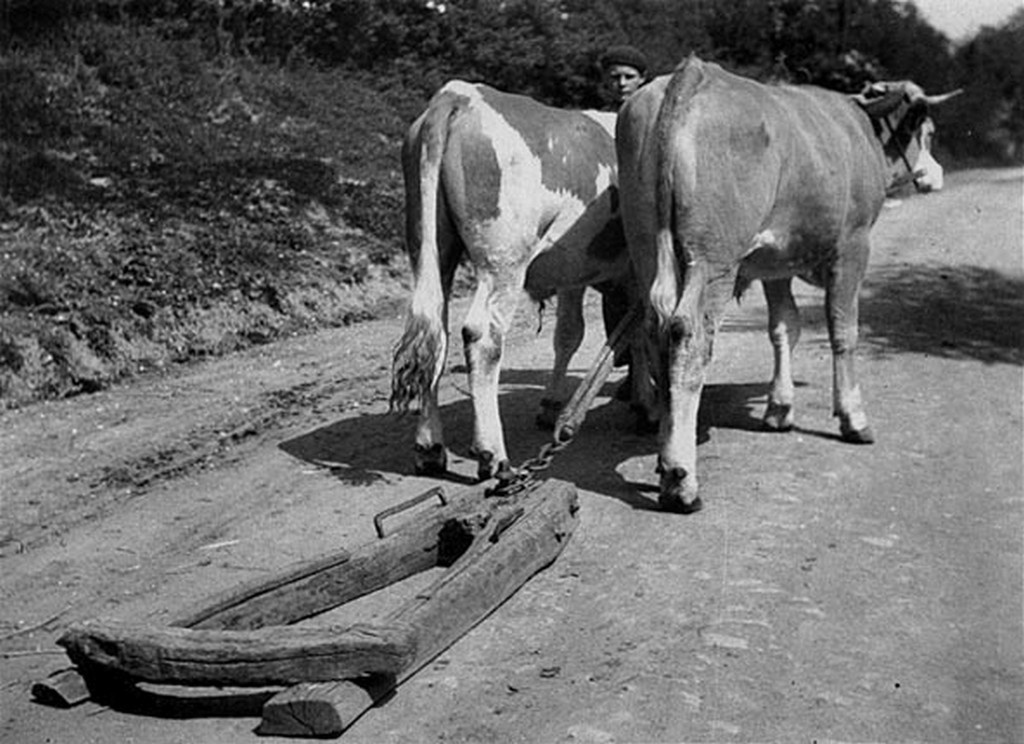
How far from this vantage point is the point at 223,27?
1834cm

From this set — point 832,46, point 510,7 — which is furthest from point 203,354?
point 832,46

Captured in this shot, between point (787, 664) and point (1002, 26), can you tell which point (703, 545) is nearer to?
point (787, 664)

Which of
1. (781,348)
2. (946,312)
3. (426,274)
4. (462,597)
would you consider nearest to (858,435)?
(781,348)

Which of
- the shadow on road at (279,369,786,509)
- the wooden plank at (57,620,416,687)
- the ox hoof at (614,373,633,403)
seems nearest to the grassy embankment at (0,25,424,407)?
the shadow on road at (279,369,786,509)

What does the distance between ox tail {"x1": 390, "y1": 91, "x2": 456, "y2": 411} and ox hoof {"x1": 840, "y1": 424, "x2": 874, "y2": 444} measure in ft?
8.34

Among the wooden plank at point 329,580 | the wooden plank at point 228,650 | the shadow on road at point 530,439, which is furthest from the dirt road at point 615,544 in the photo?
the wooden plank at point 329,580

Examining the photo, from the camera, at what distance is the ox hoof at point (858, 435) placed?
333 inches

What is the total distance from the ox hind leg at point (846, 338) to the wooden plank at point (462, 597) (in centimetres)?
244

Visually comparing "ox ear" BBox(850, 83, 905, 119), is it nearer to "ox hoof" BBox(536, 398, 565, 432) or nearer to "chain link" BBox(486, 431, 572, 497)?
"ox hoof" BBox(536, 398, 565, 432)

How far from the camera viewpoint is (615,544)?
672cm

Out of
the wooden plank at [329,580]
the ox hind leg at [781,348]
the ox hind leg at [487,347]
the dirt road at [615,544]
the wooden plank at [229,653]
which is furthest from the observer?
the ox hind leg at [781,348]

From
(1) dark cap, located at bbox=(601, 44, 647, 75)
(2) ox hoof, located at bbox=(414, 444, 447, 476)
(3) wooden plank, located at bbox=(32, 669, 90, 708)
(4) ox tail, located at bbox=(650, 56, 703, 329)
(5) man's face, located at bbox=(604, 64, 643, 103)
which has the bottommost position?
(2) ox hoof, located at bbox=(414, 444, 447, 476)

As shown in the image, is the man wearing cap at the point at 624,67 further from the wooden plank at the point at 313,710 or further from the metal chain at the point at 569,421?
the wooden plank at the point at 313,710

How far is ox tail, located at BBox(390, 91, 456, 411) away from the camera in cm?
738
